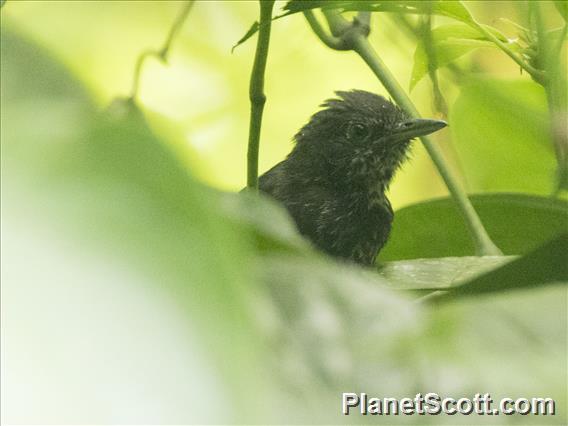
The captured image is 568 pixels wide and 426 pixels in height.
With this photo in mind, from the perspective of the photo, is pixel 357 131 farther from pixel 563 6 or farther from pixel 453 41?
pixel 563 6

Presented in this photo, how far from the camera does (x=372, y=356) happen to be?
14.3 inches

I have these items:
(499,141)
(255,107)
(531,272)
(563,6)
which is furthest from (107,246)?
(499,141)

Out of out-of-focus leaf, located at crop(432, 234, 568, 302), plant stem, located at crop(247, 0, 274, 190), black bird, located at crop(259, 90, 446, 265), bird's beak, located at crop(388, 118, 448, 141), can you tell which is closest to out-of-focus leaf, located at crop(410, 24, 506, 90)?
plant stem, located at crop(247, 0, 274, 190)

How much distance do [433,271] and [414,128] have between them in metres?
0.85

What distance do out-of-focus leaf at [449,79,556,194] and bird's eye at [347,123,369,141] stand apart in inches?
24.1

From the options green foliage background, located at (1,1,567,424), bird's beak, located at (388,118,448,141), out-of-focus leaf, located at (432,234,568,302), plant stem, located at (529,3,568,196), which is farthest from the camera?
bird's beak, located at (388,118,448,141)

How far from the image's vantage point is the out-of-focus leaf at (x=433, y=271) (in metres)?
0.59

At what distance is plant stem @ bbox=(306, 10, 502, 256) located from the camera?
0.76 metres

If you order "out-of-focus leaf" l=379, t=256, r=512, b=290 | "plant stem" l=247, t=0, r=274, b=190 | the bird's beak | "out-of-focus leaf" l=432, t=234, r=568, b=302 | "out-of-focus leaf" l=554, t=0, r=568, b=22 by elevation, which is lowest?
the bird's beak

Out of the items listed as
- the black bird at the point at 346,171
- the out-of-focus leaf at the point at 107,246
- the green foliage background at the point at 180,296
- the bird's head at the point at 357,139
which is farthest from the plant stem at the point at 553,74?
the bird's head at the point at 357,139

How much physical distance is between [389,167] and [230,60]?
1.58ft

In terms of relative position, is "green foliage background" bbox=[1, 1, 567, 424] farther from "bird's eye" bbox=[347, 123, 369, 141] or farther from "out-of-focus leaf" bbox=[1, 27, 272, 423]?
"bird's eye" bbox=[347, 123, 369, 141]

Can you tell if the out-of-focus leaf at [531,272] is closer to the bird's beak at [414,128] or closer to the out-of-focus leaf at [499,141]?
the out-of-focus leaf at [499,141]

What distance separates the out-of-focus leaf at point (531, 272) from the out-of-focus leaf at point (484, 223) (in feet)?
1.26
